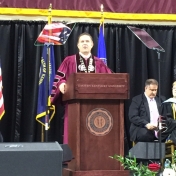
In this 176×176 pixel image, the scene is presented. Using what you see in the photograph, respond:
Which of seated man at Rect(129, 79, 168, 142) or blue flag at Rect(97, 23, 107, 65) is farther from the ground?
blue flag at Rect(97, 23, 107, 65)

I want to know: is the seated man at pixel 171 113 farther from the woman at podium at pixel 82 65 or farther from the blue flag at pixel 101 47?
the woman at podium at pixel 82 65

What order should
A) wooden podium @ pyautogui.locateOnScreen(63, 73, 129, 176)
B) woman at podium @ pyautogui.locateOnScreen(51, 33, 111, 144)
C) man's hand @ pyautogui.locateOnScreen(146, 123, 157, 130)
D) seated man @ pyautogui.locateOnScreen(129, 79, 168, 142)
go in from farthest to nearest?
seated man @ pyautogui.locateOnScreen(129, 79, 168, 142) < man's hand @ pyautogui.locateOnScreen(146, 123, 157, 130) < woman at podium @ pyautogui.locateOnScreen(51, 33, 111, 144) < wooden podium @ pyautogui.locateOnScreen(63, 73, 129, 176)

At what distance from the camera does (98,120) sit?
415 cm

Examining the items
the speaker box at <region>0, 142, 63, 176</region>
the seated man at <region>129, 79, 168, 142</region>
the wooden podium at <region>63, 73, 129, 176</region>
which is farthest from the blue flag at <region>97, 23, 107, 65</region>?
the speaker box at <region>0, 142, 63, 176</region>

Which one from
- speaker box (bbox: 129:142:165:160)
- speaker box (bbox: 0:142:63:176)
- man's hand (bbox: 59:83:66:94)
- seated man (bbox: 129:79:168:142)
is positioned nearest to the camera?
speaker box (bbox: 0:142:63:176)

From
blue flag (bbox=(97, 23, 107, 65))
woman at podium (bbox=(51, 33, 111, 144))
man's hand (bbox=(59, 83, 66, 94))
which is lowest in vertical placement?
man's hand (bbox=(59, 83, 66, 94))

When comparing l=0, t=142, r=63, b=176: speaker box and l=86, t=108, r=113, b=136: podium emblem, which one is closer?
l=0, t=142, r=63, b=176: speaker box

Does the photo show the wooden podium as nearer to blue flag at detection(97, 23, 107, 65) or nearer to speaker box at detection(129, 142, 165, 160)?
speaker box at detection(129, 142, 165, 160)

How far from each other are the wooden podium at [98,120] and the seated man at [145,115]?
4.97 feet

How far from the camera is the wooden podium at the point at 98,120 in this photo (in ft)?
13.4

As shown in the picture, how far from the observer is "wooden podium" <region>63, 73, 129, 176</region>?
161 inches

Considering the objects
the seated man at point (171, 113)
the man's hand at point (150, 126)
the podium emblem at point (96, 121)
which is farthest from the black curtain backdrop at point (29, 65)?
the podium emblem at point (96, 121)

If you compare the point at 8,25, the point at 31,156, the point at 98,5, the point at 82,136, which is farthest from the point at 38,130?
the point at 31,156

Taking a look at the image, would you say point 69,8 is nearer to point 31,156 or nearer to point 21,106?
point 21,106
